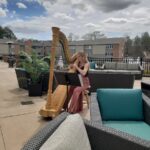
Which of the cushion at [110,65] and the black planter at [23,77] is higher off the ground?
the cushion at [110,65]

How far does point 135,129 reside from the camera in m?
2.64

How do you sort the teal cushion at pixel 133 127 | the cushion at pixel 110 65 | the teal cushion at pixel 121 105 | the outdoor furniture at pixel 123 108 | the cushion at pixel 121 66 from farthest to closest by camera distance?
the cushion at pixel 110 65, the cushion at pixel 121 66, the teal cushion at pixel 121 105, the outdoor furniture at pixel 123 108, the teal cushion at pixel 133 127

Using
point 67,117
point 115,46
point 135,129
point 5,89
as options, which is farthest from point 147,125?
point 115,46

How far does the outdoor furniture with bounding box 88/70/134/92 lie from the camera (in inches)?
233

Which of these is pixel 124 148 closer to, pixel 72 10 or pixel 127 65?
pixel 127 65

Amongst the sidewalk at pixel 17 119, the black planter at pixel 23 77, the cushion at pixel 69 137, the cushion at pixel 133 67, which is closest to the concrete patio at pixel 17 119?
the sidewalk at pixel 17 119

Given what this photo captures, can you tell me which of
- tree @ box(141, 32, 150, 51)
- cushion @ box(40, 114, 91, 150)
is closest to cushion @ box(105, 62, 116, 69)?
cushion @ box(40, 114, 91, 150)

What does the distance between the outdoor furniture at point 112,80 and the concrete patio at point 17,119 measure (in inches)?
52.9

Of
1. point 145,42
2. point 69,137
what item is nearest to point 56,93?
point 69,137

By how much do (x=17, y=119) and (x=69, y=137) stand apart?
2.86 meters

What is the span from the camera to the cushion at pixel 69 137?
128 cm

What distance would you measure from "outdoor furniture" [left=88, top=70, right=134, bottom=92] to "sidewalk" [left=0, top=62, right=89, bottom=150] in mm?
1455

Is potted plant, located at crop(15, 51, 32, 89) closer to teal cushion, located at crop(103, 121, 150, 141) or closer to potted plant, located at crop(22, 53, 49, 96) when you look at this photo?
potted plant, located at crop(22, 53, 49, 96)

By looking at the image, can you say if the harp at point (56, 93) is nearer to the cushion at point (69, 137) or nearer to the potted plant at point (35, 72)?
the potted plant at point (35, 72)
